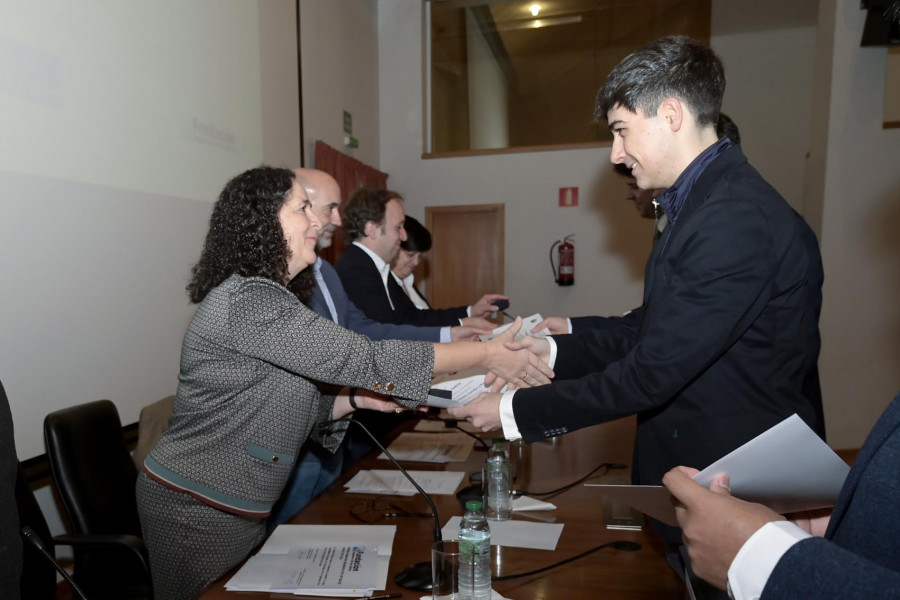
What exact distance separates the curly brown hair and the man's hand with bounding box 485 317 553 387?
0.63m

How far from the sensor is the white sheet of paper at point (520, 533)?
137 cm

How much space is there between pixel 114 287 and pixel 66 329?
348 millimetres

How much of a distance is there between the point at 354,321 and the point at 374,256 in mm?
711

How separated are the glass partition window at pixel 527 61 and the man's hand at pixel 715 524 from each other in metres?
6.06

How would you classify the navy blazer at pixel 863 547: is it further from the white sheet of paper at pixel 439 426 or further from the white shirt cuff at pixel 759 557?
the white sheet of paper at pixel 439 426

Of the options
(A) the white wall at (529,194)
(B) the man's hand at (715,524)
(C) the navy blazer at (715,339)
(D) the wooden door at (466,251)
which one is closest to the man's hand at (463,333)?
(C) the navy blazer at (715,339)

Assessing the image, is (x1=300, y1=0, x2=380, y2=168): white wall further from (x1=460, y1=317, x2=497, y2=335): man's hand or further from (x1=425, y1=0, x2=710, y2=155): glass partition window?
(x1=460, y1=317, x2=497, y2=335): man's hand

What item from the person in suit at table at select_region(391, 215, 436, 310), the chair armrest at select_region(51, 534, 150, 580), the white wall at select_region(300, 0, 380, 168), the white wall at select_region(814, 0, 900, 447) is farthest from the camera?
the white wall at select_region(300, 0, 380, 168)

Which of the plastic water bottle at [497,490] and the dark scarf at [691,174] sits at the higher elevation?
the dark scarf at [691,174]

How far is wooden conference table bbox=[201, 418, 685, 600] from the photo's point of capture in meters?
1.17

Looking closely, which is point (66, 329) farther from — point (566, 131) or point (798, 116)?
point (798, 116)

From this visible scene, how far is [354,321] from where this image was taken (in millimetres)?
2666

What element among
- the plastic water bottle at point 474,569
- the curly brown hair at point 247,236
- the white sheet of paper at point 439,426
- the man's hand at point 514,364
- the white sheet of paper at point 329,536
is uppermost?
the curly brown hair at point 247,236

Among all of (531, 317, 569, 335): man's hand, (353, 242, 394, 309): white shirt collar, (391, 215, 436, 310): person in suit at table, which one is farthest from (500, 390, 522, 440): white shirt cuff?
(391, 215, 436, 310): person in suit at table
